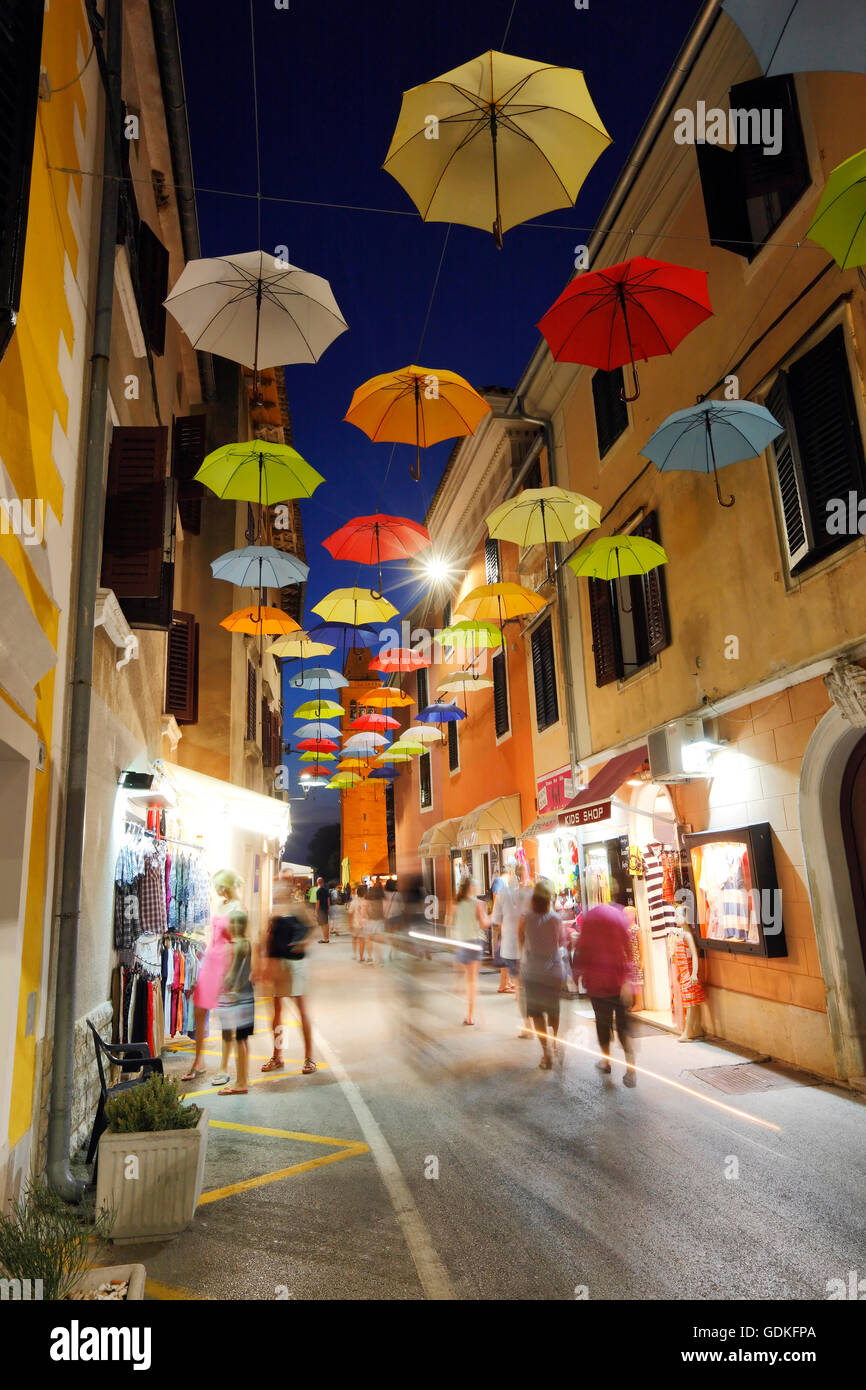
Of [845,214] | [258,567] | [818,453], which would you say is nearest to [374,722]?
[258,567]

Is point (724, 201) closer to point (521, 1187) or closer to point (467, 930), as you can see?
point (521, 1187)

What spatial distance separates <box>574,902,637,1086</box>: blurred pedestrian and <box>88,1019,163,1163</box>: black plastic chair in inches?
164

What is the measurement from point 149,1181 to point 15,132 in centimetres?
590

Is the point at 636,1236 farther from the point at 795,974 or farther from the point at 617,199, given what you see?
the point at 617,199

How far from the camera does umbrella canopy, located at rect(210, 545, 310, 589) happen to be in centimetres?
1302

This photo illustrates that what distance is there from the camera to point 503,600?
15477 millimetres

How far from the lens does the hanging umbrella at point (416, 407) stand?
9.25 meters

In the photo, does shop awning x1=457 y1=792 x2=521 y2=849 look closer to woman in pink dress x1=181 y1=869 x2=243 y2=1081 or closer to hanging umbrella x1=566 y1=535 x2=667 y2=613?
hanging umbrella x1=566 y1=535 x2=667 y2=613

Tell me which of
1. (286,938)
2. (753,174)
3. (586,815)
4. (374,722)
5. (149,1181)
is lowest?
(149,1181)

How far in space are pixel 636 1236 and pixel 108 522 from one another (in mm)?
6985

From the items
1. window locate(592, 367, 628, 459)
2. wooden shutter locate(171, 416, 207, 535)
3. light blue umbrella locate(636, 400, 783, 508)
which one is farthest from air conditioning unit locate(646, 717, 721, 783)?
wooden shutter locate(171, 416, 207, 535)

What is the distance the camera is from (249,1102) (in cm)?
809

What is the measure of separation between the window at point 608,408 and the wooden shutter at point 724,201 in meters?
3.49
